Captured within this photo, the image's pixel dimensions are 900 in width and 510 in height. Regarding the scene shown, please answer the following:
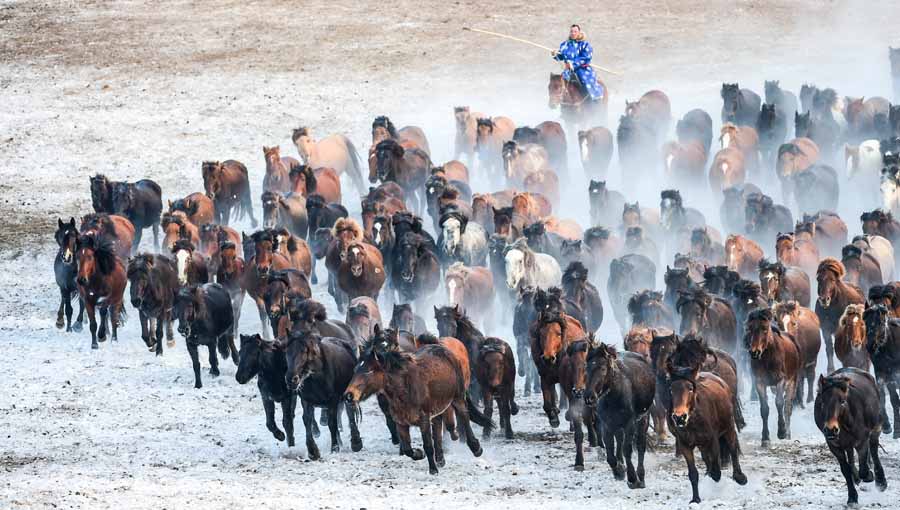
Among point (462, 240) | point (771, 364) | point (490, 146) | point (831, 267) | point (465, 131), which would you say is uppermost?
point (465, 131)

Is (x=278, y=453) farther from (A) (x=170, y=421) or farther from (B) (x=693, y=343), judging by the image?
(B) (x=693, y=343)

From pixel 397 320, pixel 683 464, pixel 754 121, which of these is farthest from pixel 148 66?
pixel 683 464

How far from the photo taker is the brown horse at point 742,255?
920 inches

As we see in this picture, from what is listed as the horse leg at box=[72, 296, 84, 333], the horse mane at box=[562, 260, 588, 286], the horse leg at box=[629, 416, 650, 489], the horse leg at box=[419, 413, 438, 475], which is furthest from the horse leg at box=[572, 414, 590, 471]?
the horse leg at box=[72, 296, 84, 333]

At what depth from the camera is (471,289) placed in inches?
888

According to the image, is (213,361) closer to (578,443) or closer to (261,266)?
(261,266)

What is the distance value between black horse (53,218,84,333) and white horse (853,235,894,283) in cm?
1230

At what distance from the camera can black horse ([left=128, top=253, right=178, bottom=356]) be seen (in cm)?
2181

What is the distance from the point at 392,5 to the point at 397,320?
1123 inches

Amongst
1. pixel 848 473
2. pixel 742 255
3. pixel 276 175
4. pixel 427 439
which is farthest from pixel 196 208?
pixel 848 473

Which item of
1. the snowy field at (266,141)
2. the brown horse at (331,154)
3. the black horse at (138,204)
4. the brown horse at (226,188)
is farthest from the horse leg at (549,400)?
the brown horse at (331,154)

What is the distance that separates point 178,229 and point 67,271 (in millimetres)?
2110

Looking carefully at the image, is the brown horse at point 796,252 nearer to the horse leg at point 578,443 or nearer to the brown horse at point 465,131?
the horse leg at point 578,443

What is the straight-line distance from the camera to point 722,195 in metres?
29.7
